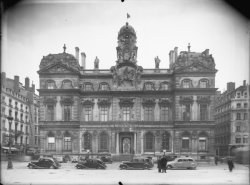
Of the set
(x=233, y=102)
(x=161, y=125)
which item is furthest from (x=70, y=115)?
(x=233, y=102)

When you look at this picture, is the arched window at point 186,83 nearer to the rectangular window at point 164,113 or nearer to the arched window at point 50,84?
the rectangular window at point 164,113

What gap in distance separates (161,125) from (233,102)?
2125 centimetres

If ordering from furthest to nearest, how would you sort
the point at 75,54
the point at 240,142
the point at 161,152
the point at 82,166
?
the point at 240,142
the point at 75,54
the point at 161,152
the point at 82,166

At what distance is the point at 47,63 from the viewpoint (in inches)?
2026

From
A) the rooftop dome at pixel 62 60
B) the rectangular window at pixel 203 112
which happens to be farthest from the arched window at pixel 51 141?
the rectangular window at pixel 203 112

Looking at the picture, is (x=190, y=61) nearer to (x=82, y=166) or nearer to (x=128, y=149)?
(x=128, y=149)

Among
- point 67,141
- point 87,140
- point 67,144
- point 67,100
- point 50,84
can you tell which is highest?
point 50,84

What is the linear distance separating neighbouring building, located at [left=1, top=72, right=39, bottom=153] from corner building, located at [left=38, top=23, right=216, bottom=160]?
11.0 meters

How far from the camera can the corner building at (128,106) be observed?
49969 millimetres

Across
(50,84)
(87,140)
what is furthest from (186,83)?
(50,84)

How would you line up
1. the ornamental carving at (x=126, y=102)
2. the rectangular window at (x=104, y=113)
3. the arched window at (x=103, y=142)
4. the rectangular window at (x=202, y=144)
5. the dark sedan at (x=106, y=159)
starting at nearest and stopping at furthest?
the dark sedan at (x=106, y=159) → the rectangular window at (x=202, y=144) → the arched window at (x=103, y=142) → the ornamental carving at (x=126, y=102) → the rectangular window at (x=104, y=113)

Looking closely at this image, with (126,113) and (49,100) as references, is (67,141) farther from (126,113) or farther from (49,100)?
(126,113)

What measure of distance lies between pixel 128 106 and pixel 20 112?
24866 millimetres

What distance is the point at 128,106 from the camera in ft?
168
